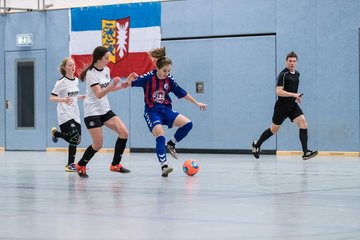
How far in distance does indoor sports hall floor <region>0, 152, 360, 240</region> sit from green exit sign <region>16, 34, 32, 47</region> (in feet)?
36.5

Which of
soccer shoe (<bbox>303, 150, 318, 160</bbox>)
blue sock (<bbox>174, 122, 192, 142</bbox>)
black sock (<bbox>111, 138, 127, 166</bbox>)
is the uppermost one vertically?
blue sock (<bbox>174, 122, 192, 142</bbox>)

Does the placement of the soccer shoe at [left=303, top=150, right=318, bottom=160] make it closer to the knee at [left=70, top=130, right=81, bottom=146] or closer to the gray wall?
the gray wall

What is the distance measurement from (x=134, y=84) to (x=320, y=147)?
8.53 meters

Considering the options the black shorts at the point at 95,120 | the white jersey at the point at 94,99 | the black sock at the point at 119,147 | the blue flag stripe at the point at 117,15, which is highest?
the blue flag stripe at the point at 117,15

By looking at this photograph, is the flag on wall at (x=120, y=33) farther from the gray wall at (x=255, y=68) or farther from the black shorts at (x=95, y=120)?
the black shorts at (x=95, y=120)

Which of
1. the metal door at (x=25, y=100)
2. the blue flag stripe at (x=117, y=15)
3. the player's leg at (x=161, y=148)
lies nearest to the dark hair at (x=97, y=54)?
the player's leg at (x=161, y=148)

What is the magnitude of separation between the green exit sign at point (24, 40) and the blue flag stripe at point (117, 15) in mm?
1601

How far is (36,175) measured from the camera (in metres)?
12.0

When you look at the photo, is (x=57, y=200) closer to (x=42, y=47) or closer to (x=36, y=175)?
(x=36, y=175)

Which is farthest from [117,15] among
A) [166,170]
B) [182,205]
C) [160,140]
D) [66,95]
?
[182,205]

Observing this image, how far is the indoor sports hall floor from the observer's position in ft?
18.1

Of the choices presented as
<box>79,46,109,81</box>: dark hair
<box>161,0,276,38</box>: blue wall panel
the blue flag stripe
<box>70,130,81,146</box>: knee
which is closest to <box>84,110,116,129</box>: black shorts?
<box>79,46,109,81</box>: dark hair

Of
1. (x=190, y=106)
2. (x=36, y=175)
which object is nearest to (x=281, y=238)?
(x=36, y=175)

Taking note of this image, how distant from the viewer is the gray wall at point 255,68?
18.4 meters
